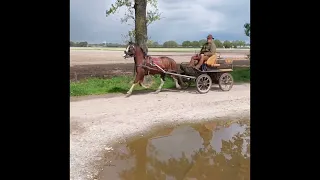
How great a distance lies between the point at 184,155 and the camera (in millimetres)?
5250

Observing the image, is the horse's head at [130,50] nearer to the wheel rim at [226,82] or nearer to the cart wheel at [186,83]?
the cart wheel at [186,83]

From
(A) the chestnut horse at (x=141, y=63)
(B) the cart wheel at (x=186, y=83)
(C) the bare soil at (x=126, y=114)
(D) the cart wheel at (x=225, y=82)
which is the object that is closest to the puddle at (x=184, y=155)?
(C) the bare soil at (x=126, y=114)

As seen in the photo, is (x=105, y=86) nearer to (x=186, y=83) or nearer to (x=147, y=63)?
(x=147, y=63)

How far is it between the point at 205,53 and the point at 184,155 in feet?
20.1

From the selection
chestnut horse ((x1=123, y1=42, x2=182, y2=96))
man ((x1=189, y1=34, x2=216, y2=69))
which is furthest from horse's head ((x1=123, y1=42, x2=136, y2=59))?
man ((x1=189, y1=34, x2=216, y2=69))

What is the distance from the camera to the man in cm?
1080

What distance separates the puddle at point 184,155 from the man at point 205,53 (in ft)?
13.4

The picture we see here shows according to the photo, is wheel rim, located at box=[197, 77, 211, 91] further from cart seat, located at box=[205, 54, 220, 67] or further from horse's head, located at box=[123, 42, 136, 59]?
horse's head, located at box=[123, 42, 136, 59]

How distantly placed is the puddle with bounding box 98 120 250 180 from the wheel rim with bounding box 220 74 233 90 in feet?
14.8

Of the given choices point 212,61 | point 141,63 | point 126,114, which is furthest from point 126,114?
point 212,61
